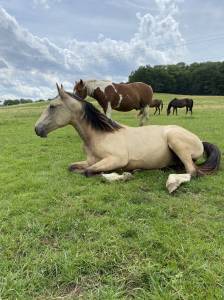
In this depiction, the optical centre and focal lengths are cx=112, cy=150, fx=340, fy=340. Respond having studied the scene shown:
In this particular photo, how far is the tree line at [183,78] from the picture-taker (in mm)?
70688

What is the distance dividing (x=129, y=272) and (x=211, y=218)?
1420 millimetres

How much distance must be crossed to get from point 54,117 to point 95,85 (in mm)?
5258

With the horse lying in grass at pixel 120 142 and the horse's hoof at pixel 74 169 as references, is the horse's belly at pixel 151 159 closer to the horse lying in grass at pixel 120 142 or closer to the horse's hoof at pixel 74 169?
A: the horse lying in grass at pixel 120 142

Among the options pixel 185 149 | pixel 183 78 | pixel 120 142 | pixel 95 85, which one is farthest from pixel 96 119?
pixel 183 78

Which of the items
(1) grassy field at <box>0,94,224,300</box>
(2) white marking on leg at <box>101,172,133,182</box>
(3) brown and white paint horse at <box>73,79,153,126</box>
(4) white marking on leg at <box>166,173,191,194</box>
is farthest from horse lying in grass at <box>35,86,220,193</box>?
(3) brown and white paint horse at <box>73,79,153,126</box>

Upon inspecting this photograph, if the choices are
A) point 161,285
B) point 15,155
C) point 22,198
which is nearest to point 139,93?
Answer: point 15,155

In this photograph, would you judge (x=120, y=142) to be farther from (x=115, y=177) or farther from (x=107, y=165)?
(x=115, y=177)

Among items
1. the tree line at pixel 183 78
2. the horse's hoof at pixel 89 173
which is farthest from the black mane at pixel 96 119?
the tree line at pixel 183 78

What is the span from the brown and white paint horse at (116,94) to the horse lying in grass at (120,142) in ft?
14.9

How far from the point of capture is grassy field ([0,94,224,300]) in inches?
94.9

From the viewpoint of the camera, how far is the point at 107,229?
3.29 m

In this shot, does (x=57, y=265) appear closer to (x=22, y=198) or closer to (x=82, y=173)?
(x=22, y=198)

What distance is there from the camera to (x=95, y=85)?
34.5ft

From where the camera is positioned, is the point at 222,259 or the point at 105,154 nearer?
the point at 222,259
